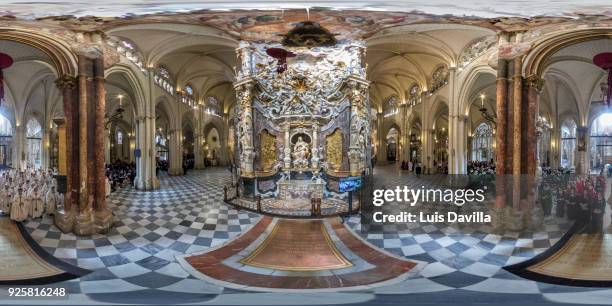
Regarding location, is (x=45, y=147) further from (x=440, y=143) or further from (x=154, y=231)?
(x=440, y=143)

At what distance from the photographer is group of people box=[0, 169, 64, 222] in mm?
1764

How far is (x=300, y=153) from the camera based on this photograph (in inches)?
68.4

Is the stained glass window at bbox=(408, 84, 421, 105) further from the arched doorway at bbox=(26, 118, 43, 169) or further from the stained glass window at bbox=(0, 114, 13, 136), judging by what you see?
the stained glass window at bbox=(0, 114, 13, 136)

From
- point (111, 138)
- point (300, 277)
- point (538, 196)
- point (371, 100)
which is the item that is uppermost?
point (371, 100)

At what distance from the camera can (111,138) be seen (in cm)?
171

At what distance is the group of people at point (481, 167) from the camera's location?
185 centimetres

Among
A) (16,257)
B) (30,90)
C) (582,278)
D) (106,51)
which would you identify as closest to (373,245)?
(582,278)

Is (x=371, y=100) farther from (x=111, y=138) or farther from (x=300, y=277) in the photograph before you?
(x=111, y=138)

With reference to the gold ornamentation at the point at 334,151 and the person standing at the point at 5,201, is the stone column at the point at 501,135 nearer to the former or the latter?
the gold ornamentation at the point at 334,151

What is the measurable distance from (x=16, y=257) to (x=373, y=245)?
7.66 ft

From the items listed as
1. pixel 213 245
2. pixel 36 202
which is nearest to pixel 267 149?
pixel 213 245

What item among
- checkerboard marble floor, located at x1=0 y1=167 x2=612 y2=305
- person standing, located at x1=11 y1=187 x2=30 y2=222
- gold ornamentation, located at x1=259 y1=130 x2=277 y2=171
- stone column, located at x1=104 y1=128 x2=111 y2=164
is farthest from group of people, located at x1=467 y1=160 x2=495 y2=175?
person standing, located at x1=11 y1=187 x2=30 y2=222

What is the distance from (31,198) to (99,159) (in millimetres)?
562

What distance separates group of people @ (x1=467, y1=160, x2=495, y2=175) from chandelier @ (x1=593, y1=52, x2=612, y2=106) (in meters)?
1.15
